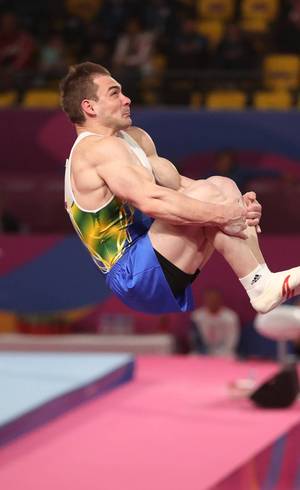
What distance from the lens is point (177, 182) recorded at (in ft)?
15.8

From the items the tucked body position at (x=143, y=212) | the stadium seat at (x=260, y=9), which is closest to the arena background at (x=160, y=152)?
the stadium seat at (x=260, y=9)

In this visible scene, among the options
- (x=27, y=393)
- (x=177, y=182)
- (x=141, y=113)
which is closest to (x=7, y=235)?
(x=141, y=113)

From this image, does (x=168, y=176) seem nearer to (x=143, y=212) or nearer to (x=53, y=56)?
(x=143, y=212)

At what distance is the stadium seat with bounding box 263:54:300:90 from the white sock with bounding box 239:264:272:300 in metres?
6.44

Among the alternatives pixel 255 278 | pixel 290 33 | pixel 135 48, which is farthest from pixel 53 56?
pixel 255 278

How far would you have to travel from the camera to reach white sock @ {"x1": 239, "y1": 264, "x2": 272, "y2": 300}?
4.62m

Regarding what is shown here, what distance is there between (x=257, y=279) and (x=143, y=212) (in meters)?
0.56

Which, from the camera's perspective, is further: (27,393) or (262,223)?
(262,223)

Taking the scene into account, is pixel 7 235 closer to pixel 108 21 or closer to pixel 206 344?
pixel 206 344

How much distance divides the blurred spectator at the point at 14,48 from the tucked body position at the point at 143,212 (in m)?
6.95

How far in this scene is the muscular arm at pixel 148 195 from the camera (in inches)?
173

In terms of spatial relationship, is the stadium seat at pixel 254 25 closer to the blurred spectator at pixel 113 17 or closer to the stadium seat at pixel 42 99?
the blurred spectator at pixel 113 17

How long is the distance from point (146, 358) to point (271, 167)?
2.23m

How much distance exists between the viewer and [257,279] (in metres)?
4.62
